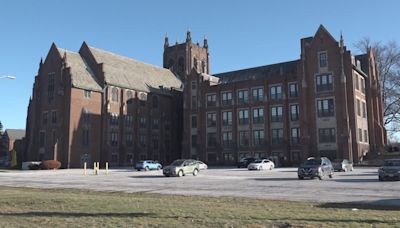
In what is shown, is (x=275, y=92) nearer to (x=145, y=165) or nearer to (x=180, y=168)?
(x=145, y=165)

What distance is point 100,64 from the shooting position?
247 ft

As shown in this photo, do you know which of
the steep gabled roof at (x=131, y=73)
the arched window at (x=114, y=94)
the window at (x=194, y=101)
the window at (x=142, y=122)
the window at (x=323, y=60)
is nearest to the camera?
the window at (x=323, y=60)

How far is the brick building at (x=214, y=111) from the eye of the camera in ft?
205

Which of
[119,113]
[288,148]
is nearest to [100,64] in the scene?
[119,113]

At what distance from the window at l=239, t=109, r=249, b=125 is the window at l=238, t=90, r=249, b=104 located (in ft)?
5.14

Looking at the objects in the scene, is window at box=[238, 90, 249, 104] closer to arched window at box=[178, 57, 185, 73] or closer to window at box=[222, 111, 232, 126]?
window at box=[222, 111, 232, 126]

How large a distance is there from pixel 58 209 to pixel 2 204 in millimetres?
2858

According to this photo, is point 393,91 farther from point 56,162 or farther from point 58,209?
point 58,209

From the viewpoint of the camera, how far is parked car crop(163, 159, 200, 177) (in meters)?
38.2

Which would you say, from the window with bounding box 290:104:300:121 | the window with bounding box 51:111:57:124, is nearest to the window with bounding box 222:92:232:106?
the window with bounding box 290:104:300:121

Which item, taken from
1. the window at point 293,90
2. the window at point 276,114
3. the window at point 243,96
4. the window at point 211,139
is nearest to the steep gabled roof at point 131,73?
the window at point 211,139

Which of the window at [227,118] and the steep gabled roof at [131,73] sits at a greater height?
the steep gabled roof at [131,73]

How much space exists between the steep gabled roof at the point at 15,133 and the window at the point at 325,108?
306 ft

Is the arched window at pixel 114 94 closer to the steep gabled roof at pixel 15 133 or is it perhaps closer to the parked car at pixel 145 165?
the parked car at pixel 145 165
